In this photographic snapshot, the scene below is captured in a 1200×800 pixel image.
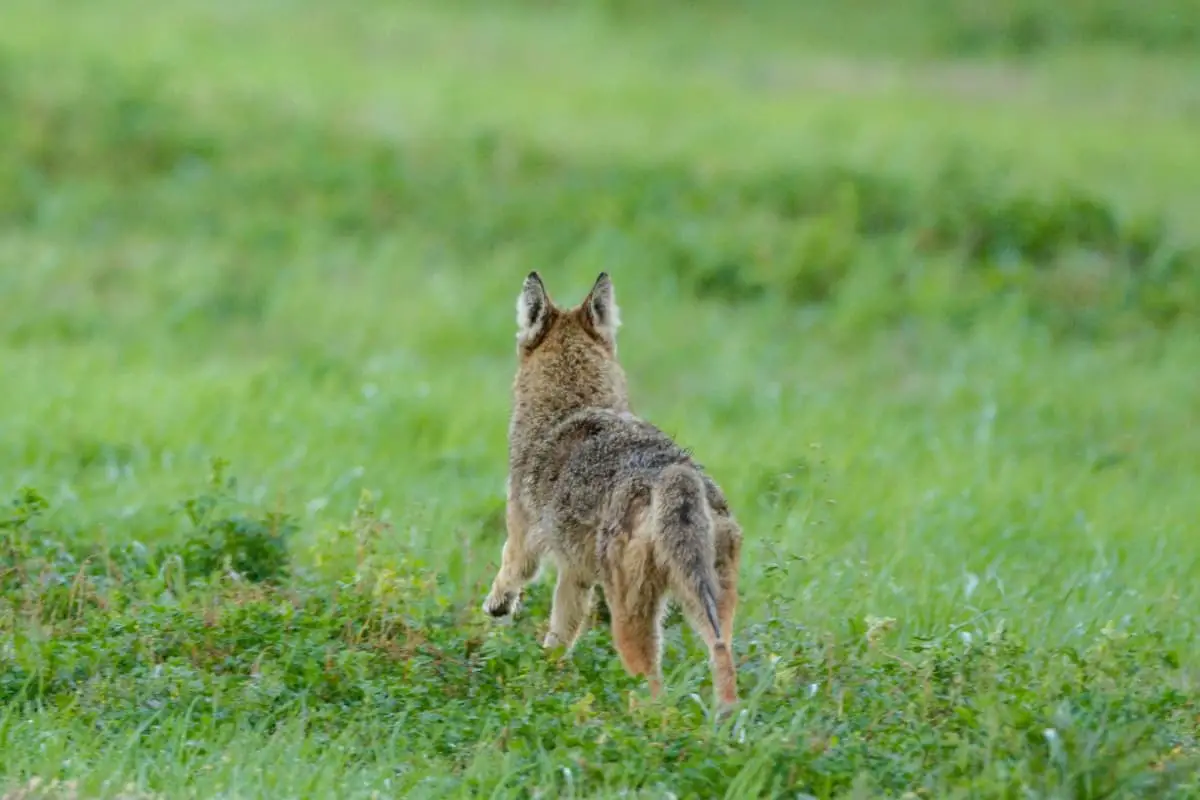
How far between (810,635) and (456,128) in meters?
12.4

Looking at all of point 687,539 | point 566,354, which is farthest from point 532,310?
point 687,539

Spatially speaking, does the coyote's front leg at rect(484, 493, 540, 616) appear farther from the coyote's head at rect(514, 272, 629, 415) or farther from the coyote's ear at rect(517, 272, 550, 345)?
the coyote's ear at rect(517, 272, 550, 345)

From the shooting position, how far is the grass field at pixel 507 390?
18.5 ft

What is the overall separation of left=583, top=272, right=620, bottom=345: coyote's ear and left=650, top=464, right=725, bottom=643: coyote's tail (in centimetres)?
163

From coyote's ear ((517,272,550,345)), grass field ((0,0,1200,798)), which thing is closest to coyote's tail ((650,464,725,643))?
grass field ((0,0,1200,798))

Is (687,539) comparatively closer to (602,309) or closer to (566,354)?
(566,354)

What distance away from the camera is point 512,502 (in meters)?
6.95

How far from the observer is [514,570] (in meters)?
6.77

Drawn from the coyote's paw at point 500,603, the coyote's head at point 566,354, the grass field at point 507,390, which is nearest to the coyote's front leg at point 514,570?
the coyote's paw at point 500,603

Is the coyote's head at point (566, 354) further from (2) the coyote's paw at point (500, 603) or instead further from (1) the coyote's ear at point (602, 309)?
(2) the coyote's paw at point (500, 603)

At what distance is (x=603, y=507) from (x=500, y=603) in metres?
0.81

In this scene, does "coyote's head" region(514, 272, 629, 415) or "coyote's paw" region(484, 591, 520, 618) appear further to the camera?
"coyote's head" region(514, 272, 629, 415)

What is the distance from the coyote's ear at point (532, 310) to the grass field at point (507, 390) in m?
1.03

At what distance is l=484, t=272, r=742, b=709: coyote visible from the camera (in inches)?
228
